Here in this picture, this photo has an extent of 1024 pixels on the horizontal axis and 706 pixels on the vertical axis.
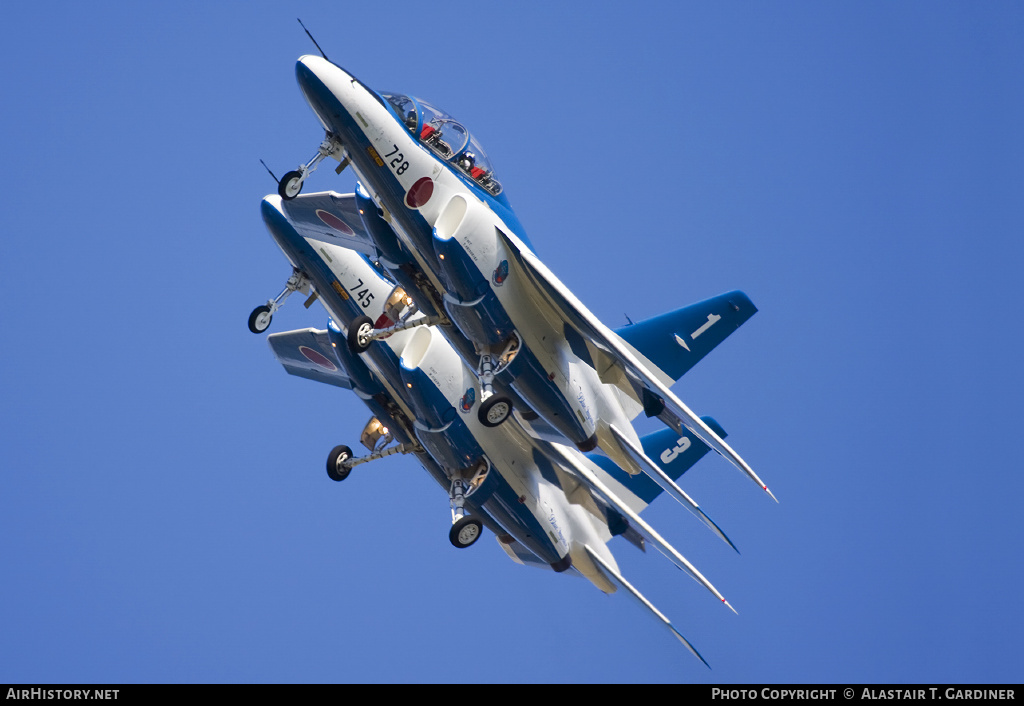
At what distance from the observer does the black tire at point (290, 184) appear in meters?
20.7

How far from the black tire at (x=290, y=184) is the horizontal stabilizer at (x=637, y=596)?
8581 mm

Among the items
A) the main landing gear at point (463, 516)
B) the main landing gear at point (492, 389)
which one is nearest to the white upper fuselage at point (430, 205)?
the main landing gear at point (492, 389)

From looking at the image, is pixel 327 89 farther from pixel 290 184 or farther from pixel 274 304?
pixel 274 304

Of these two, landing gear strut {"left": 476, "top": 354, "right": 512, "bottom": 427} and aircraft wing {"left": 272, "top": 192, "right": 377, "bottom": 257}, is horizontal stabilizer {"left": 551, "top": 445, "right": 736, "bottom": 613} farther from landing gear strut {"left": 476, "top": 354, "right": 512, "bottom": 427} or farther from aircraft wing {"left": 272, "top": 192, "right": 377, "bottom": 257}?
aircraft wing {"left": 272, "top": 192, "right": 377, "bottom": 257}

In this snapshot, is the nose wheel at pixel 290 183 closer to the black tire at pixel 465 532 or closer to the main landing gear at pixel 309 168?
the main landing gear at pixel 309 168

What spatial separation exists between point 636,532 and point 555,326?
5365 mm

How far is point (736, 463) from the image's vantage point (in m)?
21.3

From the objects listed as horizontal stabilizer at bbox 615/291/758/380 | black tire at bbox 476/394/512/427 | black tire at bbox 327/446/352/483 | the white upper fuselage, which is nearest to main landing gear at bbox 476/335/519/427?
black tire at bbox 476/394/512/427

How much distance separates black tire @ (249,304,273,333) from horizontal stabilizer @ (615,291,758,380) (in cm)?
593

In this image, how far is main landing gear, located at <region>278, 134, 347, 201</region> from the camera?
20625 mm
